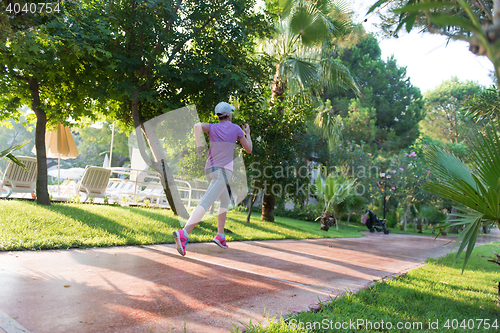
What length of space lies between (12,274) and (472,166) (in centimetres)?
445

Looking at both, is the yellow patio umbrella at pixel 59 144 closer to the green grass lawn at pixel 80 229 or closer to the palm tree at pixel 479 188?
the green grass lawn at pixel 80 229

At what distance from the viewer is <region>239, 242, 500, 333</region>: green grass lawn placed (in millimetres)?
2387

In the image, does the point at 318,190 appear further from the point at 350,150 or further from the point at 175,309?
the point at 175,309

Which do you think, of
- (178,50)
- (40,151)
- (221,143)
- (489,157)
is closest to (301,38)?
(178,50)

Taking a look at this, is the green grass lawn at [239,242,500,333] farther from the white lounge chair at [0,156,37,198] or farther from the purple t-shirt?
the white lounge chair at [0,156,37,198]

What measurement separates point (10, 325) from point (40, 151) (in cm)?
678

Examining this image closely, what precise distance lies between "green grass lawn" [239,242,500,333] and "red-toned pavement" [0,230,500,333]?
0.73ft

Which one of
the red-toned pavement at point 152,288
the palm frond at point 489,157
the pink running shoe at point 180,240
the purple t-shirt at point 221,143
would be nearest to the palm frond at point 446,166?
the palm frond at point 489,157

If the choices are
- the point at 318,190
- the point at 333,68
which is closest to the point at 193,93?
the point at 333,68

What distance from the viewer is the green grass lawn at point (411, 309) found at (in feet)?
7.83

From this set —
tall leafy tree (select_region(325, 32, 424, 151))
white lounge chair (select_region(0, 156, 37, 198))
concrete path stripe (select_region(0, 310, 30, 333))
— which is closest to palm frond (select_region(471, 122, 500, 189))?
concrete path stripe (select_region(0, 310, 30, 333))

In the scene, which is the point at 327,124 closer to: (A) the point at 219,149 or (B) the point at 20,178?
(A) the point at 219,149

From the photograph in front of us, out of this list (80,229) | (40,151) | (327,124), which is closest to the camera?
(80,229)

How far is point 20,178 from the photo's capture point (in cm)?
879
